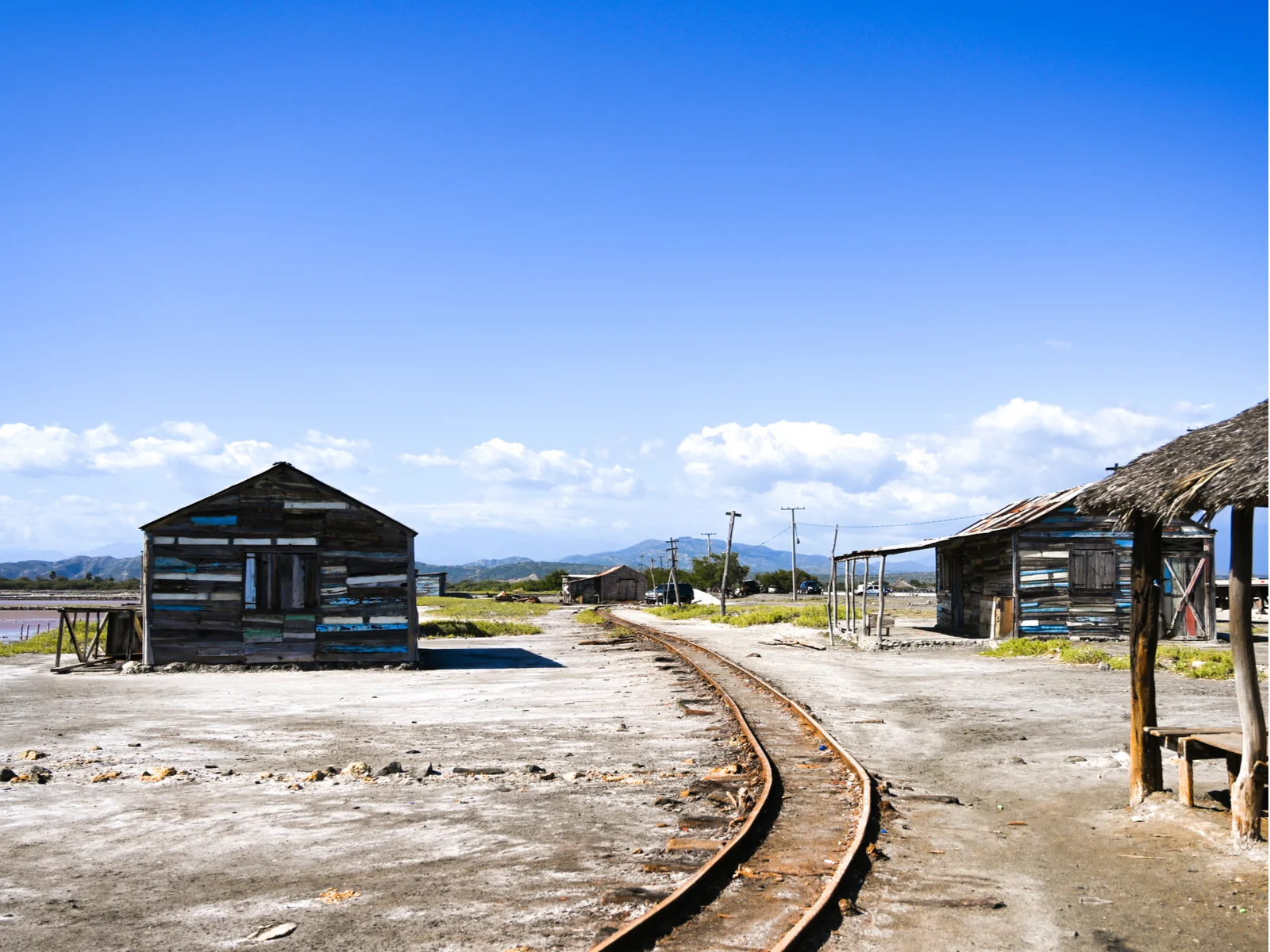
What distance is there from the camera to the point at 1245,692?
8234 mm

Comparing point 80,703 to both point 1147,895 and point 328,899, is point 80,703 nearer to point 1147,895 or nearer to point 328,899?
point 328,899

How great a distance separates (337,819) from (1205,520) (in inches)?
305

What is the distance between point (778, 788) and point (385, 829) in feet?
12.3

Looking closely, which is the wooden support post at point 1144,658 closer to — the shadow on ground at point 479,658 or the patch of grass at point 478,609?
the shadow on ground at point 479,658

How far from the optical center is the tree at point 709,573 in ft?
391

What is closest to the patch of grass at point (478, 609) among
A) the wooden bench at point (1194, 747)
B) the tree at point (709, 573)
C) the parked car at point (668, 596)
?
the parked car at point (668, 596)

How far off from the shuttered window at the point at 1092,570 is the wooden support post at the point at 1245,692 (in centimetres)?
2361

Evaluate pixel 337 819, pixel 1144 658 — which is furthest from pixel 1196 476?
pixel 337 819

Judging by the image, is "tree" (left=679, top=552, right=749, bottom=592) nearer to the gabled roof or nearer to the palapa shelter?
the gabled roof

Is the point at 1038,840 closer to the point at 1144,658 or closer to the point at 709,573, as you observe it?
the point at 1144,658

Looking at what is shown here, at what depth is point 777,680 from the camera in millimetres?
21344

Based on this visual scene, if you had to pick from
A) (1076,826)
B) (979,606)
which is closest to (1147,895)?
(1076,826)

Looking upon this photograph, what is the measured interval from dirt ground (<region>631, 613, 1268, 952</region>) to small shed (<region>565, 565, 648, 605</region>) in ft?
248

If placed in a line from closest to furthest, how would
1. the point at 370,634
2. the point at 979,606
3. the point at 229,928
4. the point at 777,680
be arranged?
the point at 229,928 → the point at 777,680 → the point at 370,634 → the point at 979,606
